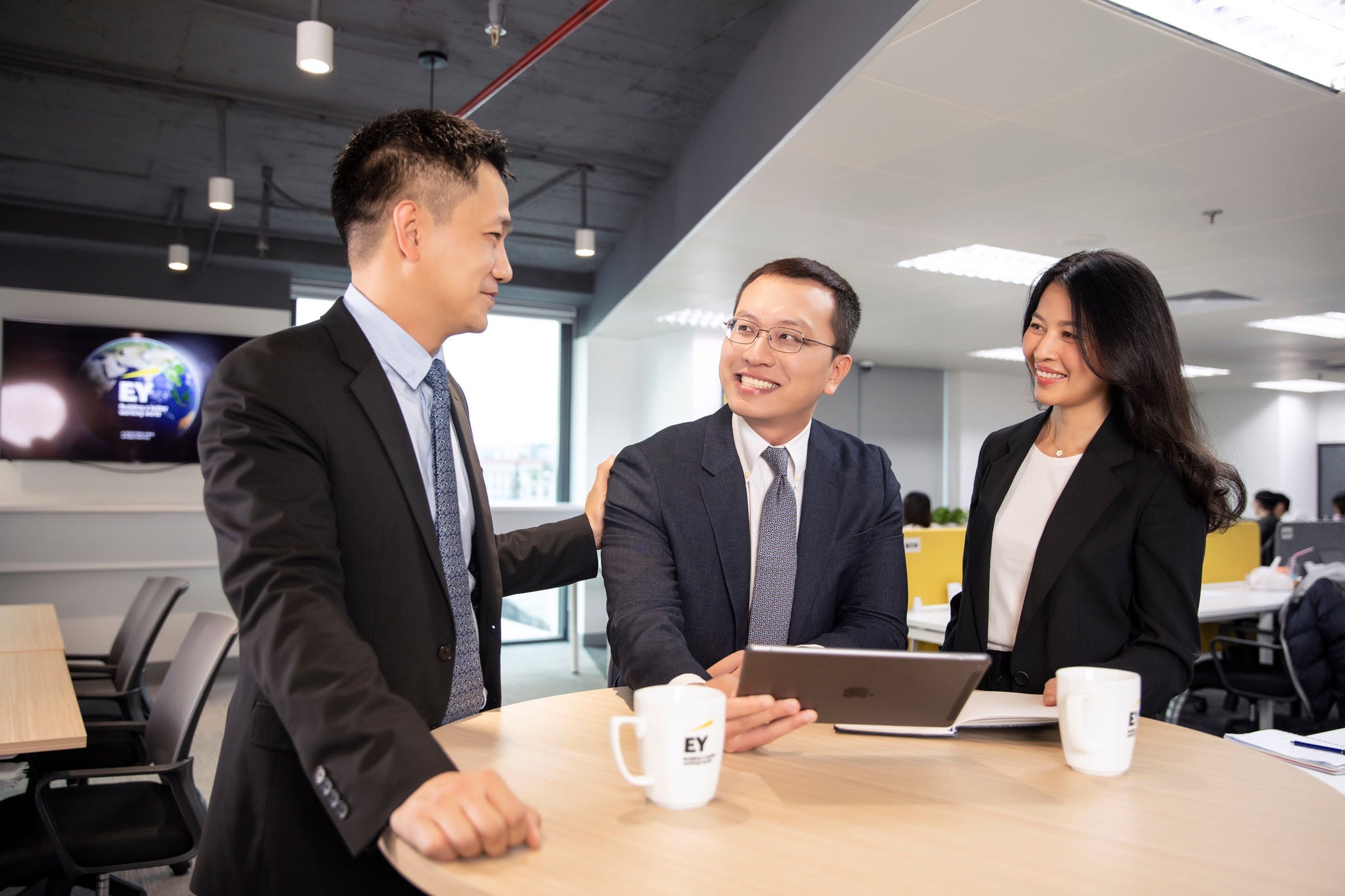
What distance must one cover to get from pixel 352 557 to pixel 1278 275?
6.58 m

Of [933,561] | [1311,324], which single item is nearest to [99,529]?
[933,561]

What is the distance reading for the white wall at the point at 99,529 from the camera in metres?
5.85

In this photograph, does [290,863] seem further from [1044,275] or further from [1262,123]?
[1262,123]

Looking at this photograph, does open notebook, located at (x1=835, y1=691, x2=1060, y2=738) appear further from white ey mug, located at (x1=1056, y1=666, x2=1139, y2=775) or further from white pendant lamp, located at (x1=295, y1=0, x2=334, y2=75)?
white pendant lamp, located at (x1=295, y1=0, x2=334, y2=75)

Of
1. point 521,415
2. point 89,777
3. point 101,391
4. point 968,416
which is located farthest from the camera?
point 968,416

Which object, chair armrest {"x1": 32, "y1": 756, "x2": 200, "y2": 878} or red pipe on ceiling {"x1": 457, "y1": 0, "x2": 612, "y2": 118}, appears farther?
red pipe on ceiling {"x1": 457, "y1": 0, "x2": 612, "y2": 118}

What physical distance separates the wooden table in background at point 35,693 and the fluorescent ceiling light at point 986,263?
4.75m

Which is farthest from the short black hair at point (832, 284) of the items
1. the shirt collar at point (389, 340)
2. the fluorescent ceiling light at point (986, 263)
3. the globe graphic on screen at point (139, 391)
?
the globe graphic on screen at point (139, 391)

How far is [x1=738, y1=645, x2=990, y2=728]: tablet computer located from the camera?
0.89 meters

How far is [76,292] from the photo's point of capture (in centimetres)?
647

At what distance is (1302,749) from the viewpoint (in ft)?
5.83

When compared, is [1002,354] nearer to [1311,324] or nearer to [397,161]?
[1311,324]

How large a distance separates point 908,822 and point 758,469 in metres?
0.74

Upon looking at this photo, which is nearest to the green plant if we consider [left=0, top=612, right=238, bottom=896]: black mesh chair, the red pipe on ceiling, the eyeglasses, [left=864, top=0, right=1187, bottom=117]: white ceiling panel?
[left=864, top=0, right=1187, bottom=117]: white ceiling panel
